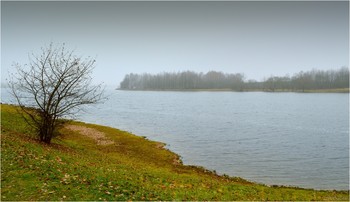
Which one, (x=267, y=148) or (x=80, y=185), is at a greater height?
(x=80, y=185)

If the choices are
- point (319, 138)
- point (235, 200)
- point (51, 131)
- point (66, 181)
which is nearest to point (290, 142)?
point (319, 138)

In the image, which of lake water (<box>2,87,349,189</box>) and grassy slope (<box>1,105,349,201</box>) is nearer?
grassy slope (<box>1,105,349,201</box>)

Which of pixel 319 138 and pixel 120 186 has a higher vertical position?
pixel 120 186

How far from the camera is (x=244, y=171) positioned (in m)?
30.8

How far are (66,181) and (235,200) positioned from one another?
31.4 feet

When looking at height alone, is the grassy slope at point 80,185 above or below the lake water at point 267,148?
above

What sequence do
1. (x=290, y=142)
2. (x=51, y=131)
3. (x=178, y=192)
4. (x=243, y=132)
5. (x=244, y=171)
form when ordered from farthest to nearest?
(x=243, y=132) → (x=290, y=142) → (x=244, y=171) → (x=51, y=131) → (x=178, y=192)

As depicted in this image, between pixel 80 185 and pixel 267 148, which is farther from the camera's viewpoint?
pixel 267 148

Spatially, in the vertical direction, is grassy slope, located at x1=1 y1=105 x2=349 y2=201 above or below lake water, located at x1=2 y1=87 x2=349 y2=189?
above

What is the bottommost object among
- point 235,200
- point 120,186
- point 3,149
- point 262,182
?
point 262,182

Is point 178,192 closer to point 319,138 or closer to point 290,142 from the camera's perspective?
point 290,142

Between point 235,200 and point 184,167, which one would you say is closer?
point 235,200

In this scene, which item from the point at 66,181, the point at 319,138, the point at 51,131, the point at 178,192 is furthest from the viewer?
the point at 319,138

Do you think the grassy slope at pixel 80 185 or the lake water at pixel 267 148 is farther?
the lake water at pixel 267 148
